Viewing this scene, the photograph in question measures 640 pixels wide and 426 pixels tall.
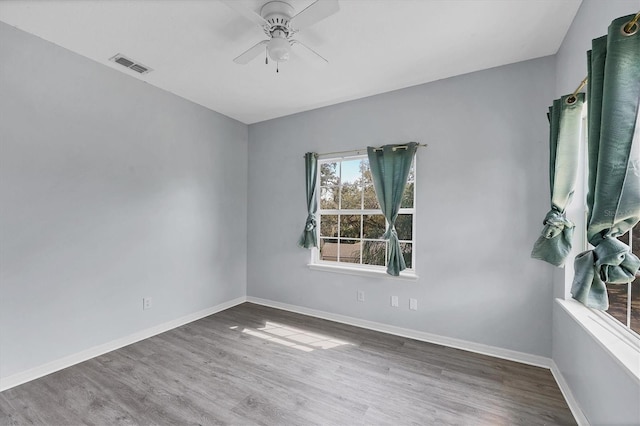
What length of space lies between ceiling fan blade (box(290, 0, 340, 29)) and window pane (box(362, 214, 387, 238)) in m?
2.24

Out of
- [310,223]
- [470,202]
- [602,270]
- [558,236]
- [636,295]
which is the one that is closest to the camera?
[602,270]

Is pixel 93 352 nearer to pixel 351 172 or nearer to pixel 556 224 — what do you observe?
pixel 351 172

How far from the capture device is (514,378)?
2279 millimetres

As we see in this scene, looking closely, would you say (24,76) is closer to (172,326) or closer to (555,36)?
(172,326)

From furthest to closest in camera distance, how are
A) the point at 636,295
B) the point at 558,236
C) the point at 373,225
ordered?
the point at 373,225 → the point at 558,236 → the point at 636,295

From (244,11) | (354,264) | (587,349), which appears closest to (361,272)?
(354,264)

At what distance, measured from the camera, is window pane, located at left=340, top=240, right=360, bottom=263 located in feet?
11.7

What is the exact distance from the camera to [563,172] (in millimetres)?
1982

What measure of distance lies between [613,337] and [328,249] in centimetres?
277

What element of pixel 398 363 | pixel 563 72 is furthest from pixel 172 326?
pixel 563 72

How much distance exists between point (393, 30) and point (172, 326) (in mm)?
3856

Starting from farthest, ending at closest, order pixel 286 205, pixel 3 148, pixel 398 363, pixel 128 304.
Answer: pixel 286 205 < pixel 128 304 < pixel 398 363 < pixel 3 148

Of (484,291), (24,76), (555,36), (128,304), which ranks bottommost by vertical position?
(128,304)

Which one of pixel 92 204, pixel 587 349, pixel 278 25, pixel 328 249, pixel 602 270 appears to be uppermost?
pixel 278 25
